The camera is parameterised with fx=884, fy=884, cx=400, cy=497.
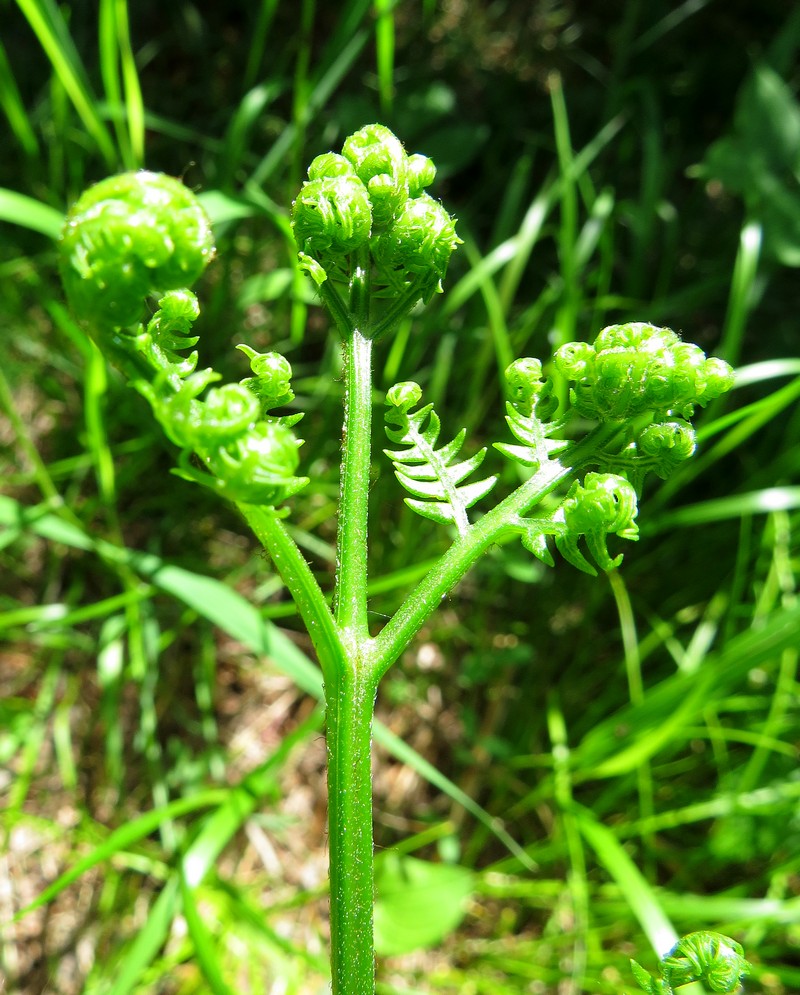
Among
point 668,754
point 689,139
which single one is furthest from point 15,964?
point 689,139

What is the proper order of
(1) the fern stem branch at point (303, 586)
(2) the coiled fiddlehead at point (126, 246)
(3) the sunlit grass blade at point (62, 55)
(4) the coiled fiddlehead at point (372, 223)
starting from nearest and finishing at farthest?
(2) the coiled fiddlehead at point (126, 246)
(1) the fern stem branch at point (303, 586)
(4) the coiled fiddlehead at point (372, 223)
(3) the sunlit grass blade at point (62, 55)

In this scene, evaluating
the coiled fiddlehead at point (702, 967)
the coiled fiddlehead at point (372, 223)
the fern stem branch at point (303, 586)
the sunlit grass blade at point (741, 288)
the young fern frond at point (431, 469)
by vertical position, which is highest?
the sunlit grass blade at point (741, 288)

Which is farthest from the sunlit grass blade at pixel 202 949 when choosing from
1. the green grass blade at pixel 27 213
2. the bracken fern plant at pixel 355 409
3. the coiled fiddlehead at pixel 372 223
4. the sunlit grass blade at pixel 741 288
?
the sunlit grass blade at pixel 741 288

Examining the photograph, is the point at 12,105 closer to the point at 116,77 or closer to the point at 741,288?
the point at 116,77

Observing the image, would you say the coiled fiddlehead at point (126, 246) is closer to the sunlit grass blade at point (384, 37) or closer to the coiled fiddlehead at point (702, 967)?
the coiled fiddlehead at point (702, 967)

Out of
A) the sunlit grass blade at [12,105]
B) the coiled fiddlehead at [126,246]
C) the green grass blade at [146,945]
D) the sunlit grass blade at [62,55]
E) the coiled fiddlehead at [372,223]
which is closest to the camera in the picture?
the coiled fiddlehead at [126,246]

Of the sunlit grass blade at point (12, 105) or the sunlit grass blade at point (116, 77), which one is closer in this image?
the sunlit grass blade at point (116, 77)
